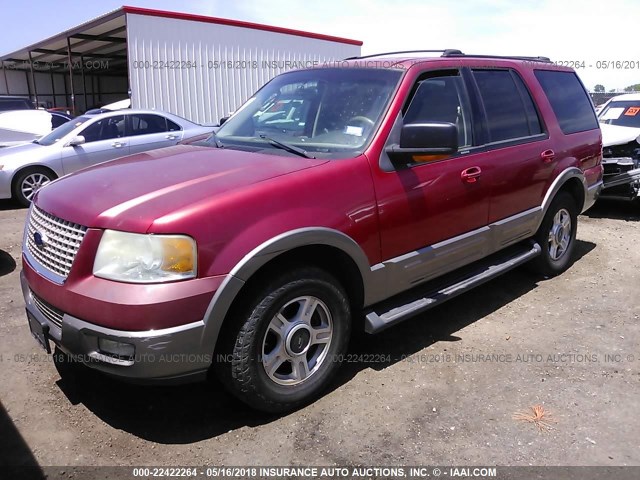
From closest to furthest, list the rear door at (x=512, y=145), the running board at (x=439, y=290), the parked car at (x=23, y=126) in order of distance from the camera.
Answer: the running board at (x=439, y=290) → the rear door at (x=512, y=145) → the parked car at (x=23, y=126)

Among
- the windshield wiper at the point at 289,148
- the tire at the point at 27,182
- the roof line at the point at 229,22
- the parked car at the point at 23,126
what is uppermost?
the roof line at the point at 229,22

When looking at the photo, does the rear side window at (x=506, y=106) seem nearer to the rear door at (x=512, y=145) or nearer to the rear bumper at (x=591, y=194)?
the rear door at (x=512, y=145)

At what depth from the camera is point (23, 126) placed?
36.3 feet

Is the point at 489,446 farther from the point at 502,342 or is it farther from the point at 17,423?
the point at 17,423

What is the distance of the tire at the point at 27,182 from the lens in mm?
8758

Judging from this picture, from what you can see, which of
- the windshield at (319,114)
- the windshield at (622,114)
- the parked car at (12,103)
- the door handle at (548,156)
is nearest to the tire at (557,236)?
the door handle at (548,156)

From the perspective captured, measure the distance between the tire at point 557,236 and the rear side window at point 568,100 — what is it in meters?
0.71

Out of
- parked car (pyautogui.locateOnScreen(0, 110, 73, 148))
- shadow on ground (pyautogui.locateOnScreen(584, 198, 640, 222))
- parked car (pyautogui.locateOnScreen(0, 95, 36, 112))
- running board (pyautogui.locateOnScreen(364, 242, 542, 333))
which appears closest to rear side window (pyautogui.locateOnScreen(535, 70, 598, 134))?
running board (pyautogui.locateOnScreen(364, 242, 542, 333))

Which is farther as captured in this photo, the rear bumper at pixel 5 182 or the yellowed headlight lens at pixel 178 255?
the rear bumper at pixel 5 182

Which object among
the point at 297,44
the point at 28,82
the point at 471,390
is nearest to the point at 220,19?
the point at 297,44

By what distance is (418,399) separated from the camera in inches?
127

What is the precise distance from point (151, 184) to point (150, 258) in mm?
517

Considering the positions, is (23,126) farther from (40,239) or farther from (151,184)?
(151,184)

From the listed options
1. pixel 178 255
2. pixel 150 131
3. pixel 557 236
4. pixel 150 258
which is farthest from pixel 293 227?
pixel 150 131
